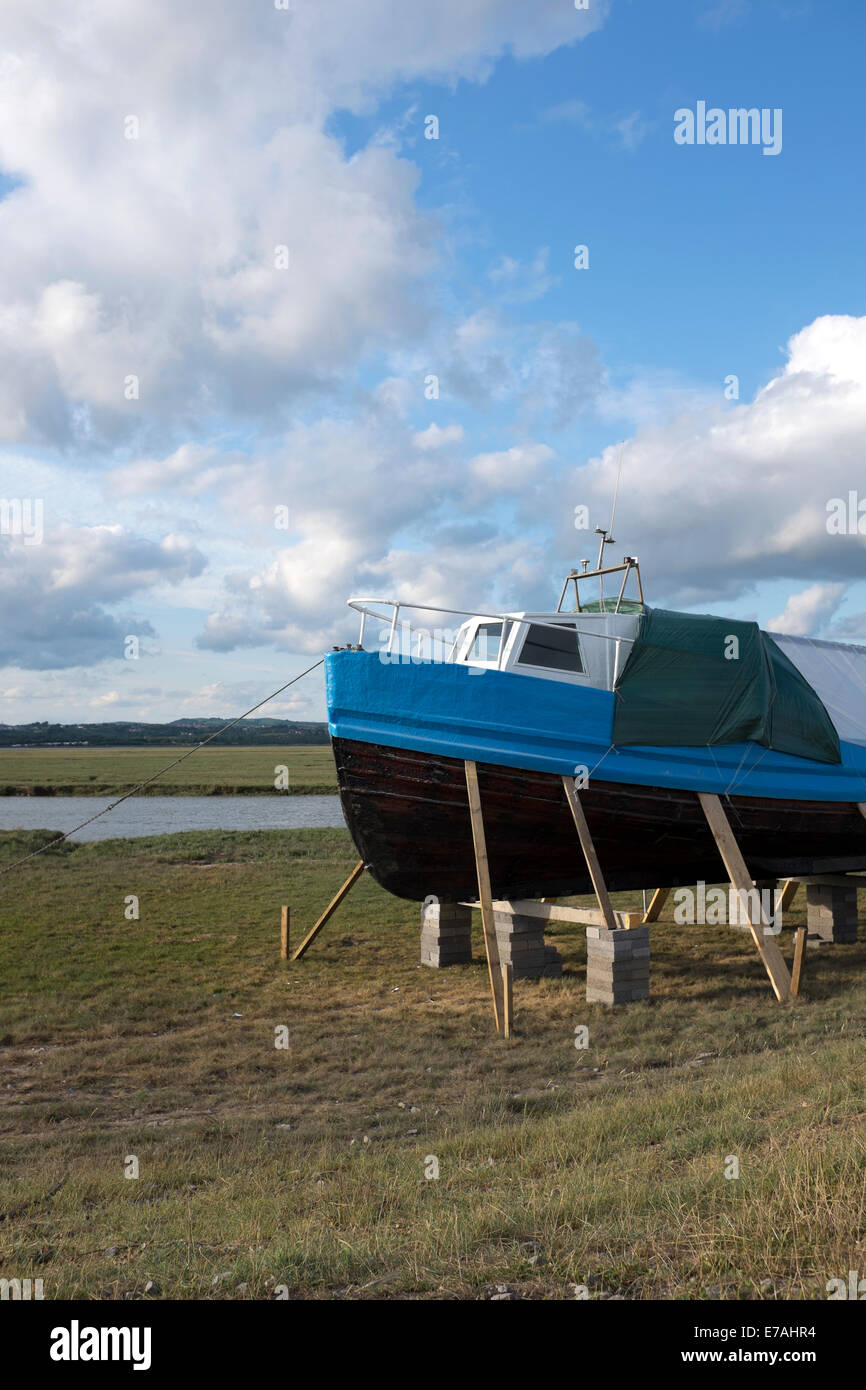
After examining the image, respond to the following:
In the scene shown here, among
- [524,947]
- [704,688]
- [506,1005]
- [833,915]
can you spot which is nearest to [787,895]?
[833,915]

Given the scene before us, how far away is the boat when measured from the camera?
13586 mm

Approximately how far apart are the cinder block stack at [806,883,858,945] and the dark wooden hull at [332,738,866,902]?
2240 mm

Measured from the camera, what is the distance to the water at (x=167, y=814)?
44.2 m

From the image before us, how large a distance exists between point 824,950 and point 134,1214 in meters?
14.4

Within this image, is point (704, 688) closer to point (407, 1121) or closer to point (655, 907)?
point (655, 907)

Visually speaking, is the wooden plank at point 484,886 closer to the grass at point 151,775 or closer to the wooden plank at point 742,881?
the wooden plank at point 742,881

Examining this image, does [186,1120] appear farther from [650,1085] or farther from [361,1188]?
[650,1085]

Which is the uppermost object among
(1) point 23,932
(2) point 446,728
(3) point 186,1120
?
(2) point 446,728

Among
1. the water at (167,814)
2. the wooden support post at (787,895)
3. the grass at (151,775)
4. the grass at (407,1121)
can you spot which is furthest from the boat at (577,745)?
the grass at (151,775)

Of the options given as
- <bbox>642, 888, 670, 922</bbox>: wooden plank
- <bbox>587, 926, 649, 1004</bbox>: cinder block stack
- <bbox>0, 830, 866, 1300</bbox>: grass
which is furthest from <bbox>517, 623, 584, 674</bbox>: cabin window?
<bbox>642, 888, 670, 922</bbox>: wooden plank

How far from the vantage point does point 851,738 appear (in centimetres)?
1669

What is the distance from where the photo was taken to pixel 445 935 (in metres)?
16.2

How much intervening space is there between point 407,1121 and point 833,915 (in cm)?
1223
